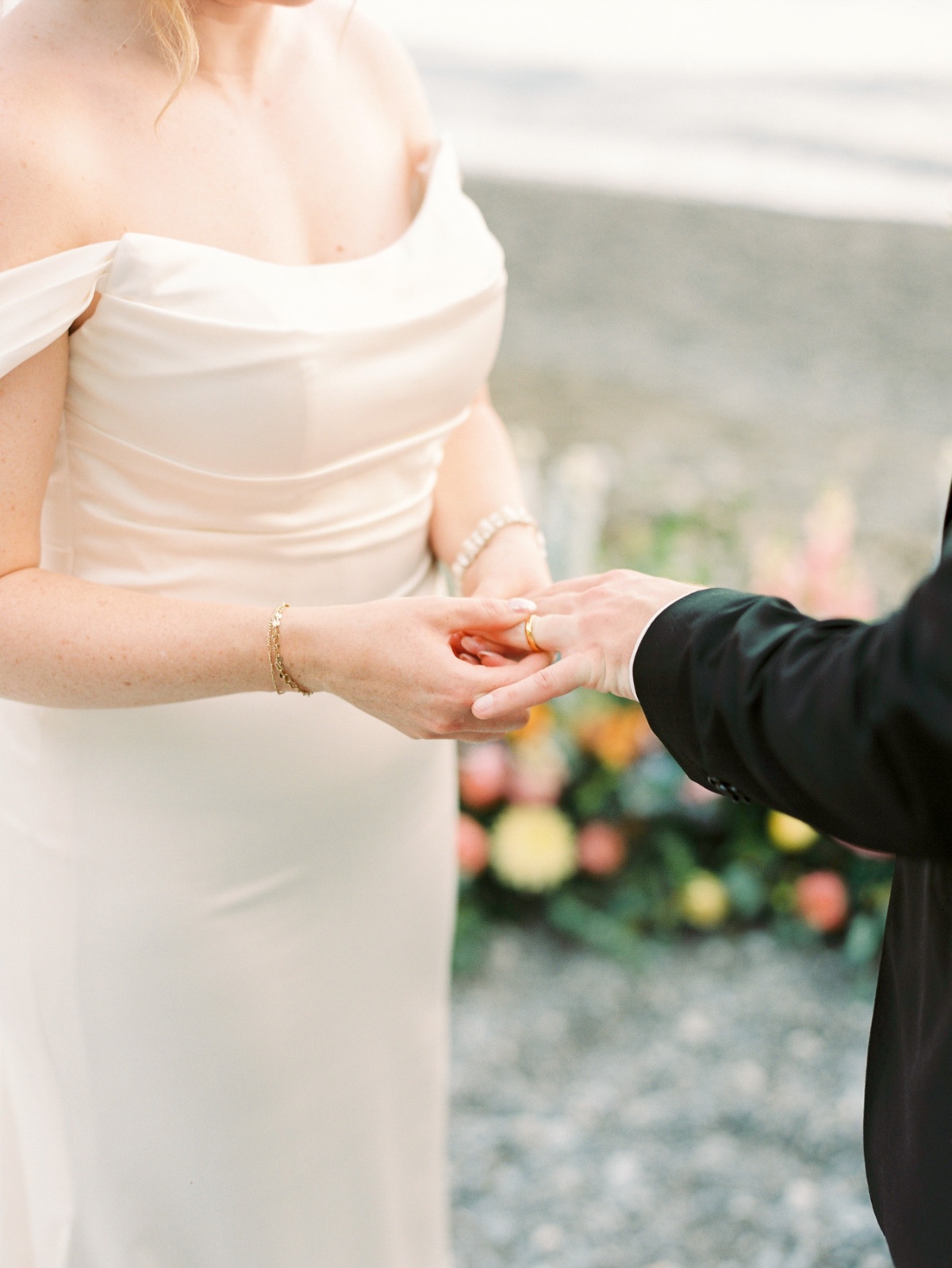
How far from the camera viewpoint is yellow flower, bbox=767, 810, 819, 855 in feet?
10.2

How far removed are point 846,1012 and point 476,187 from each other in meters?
7.46

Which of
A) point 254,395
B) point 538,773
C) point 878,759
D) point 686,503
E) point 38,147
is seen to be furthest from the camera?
point 686,503

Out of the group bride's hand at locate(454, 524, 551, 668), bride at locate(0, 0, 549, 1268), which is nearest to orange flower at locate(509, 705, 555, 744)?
bride at locate(0, 0, 549, 1268)

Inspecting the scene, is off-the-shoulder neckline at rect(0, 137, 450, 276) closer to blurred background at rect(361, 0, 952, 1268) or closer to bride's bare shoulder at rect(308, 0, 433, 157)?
bride's bare shoulder at rect(308, 0, 433, 157)

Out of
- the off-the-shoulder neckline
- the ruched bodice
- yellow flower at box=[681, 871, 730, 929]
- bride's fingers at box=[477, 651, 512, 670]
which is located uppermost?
the off-the-shoulder neckline

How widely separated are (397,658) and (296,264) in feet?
1.80

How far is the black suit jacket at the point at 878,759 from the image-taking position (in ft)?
3.56

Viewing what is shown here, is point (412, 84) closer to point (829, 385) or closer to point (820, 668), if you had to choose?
point (820, 668)

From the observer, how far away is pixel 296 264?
1640mm

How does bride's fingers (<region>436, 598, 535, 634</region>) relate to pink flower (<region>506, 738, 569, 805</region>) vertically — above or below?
above

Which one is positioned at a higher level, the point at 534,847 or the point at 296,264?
the point at 296,264

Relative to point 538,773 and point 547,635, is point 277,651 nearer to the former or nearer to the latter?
point 547,635

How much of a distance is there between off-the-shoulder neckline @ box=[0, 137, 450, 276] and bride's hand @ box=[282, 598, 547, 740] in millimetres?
446

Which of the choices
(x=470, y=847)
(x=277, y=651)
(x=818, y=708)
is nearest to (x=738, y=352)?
(x=470, y=847)
